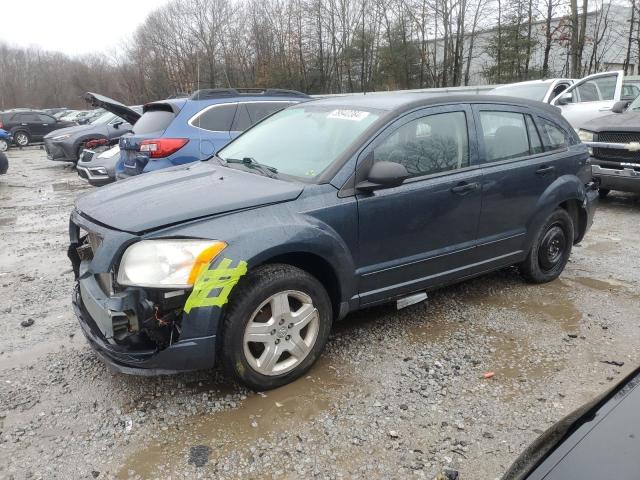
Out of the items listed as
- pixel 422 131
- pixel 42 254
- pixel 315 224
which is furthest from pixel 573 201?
pixel 42 254

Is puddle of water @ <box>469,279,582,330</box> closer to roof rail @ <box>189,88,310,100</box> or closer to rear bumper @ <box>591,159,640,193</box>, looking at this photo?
rear bumper @ <box>591,159,640,193</box>

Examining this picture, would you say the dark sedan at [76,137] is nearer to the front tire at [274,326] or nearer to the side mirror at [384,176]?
the side mirror at [384,176]

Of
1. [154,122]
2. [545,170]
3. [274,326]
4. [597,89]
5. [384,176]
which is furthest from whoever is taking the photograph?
[597,89]

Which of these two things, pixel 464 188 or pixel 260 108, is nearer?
pixel 464 188

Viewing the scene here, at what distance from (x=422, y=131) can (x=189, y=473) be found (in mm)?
2629

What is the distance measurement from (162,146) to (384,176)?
421cm

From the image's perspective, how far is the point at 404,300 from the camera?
3.72 metres

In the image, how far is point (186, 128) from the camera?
6.70 meters

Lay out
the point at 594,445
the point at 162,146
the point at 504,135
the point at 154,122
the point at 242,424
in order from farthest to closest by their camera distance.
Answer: the point at 154,122 < the point at 162,146 < the point at 504,135 < the point at 242,424 < the point at 594,445

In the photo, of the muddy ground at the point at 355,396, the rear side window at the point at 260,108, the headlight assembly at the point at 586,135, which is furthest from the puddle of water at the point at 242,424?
the headlight assembly at the point at 586,135

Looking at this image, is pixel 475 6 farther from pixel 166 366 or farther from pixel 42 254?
pixel 166 366

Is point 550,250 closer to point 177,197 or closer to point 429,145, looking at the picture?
point 429,145

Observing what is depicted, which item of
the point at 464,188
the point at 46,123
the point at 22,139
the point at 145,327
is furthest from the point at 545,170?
the point at 22,139

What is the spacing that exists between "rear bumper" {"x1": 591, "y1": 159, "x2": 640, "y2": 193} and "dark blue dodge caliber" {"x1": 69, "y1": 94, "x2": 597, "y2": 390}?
3.16 m
